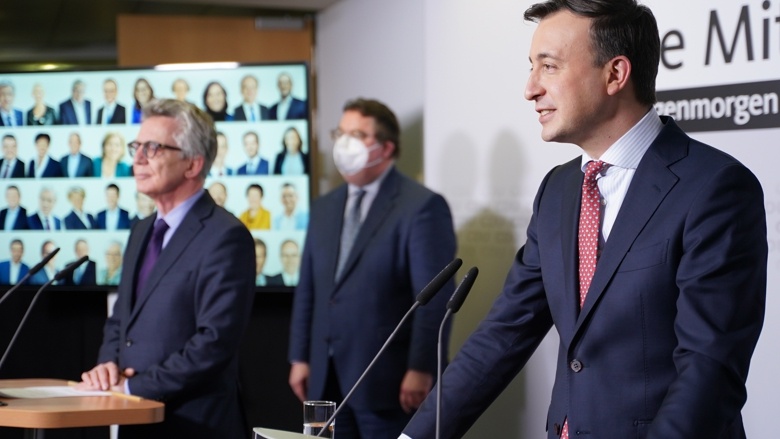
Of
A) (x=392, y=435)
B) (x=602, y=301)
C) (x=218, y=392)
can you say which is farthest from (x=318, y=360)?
(x=602, y=301)

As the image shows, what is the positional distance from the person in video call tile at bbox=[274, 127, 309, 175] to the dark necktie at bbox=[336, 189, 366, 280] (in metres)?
1.17

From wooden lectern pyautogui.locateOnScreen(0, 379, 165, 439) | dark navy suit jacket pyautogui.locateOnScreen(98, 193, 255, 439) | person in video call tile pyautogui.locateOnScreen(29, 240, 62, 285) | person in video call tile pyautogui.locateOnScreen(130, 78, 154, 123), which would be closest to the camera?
wooden lectern pyautogui.locateOnScreen(0, 379, 165, 439)

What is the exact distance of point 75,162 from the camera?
584 cm

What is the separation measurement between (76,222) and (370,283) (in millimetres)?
2161

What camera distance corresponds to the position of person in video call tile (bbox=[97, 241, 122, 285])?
5.75m

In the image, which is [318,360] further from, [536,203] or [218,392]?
[536,203]

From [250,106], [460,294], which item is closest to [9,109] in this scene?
[250,106]

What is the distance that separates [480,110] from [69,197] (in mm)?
2452

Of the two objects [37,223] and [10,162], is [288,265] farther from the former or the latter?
[10,162]

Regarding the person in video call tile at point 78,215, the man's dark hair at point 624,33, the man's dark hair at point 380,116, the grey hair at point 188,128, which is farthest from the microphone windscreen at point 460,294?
the person in video call tile at point 78,215

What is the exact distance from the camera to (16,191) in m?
5.85

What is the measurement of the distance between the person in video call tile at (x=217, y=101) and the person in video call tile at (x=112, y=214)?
66cm

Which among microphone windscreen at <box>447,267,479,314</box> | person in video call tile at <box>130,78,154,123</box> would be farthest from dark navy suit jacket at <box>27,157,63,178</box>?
microphone windscreen at <box>447,267,479,314</box>

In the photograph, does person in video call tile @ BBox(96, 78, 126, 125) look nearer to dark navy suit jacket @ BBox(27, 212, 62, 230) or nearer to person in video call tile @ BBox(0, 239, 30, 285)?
dark navy suit jacket @ BBox(27, 212, 62, 230)
